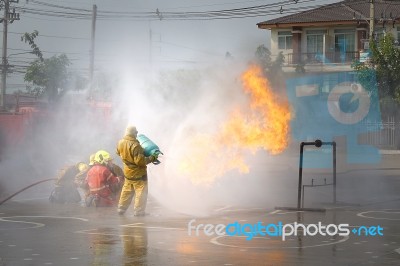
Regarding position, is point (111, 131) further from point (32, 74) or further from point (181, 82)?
point (32, 74)

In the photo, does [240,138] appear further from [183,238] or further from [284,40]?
[284,40]

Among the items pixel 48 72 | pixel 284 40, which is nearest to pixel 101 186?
pixel 48 72

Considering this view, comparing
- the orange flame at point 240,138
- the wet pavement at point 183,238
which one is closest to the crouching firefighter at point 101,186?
the wet pavement at point 183,238

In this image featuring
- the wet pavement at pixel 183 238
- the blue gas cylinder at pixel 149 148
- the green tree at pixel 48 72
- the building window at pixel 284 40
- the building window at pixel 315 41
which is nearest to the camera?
the wet pavement at pixel 183 238

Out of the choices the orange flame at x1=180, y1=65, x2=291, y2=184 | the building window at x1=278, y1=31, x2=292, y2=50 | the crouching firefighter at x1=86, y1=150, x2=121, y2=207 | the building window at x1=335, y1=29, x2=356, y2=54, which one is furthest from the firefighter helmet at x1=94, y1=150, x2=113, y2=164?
the building window at x1=278, y1=31, x2=292, y2=50

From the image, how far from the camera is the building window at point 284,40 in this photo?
224ft

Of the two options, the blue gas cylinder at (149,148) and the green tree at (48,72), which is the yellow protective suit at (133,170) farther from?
the green tree at (48,72)

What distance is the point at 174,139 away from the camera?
2058 cm

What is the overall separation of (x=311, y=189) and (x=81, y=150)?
27.8 ft

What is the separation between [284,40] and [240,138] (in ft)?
162

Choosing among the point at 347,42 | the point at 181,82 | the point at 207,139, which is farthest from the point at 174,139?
the point at 347,42

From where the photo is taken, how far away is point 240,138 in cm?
2014

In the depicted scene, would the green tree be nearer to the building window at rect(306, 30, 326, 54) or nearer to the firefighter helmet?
the building window at rect(306, 30, 326, 54)

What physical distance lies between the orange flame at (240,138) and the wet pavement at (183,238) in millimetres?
1229
